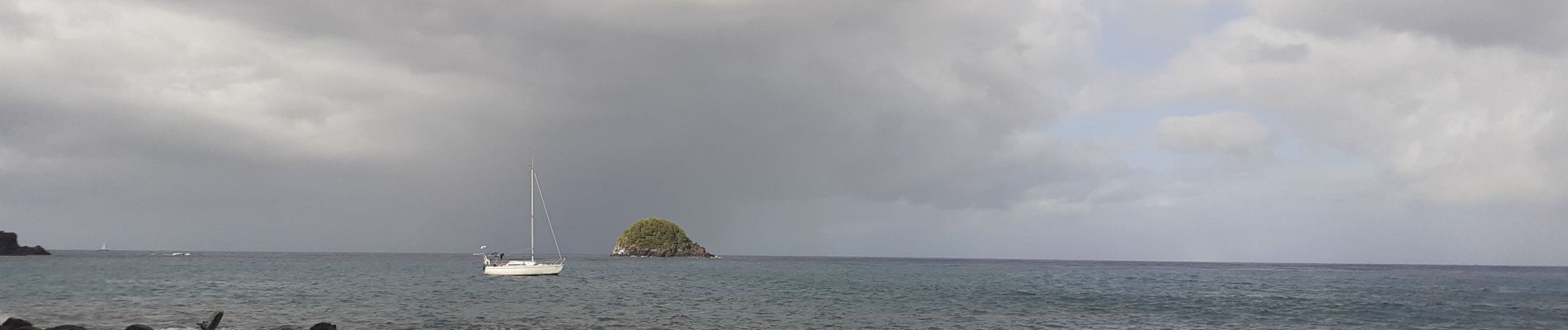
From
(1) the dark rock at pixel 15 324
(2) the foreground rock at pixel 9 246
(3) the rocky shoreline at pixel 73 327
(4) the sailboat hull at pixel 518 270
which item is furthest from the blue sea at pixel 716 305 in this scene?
(2) the foreground rock at pixel 9 246

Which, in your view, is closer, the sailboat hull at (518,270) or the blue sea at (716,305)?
the blue sea at (716,305)

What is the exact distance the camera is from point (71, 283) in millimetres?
69562

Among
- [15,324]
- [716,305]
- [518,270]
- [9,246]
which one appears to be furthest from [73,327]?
[9,246]

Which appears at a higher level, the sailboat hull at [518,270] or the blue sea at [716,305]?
the sailboat hull at [518,270]

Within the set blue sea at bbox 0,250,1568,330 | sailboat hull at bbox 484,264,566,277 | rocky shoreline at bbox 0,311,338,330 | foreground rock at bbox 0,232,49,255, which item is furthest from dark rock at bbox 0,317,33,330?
foreground rock at bbox 0,232,49,255

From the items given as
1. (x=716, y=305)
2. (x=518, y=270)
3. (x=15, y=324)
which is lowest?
(x=716, y=305)

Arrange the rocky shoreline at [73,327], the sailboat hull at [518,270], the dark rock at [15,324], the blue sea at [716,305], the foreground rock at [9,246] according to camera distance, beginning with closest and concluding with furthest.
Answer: the rocky shoreline at [73,327], the dark rock at [15,324], the blue sea at [716,305], the sailboat hull at [518,270], the foreground rock at [9,246]

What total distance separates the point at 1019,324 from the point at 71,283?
7404 centimetres

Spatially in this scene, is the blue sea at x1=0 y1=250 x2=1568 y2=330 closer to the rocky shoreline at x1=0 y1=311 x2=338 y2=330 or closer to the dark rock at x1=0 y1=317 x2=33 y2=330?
the dark rock at x1=0 y1=317 x2=33 y2=330

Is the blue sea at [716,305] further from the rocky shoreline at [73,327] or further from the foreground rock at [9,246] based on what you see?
the foreground rock at [9,246]

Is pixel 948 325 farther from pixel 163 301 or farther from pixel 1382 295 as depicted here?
pixel 1382 295

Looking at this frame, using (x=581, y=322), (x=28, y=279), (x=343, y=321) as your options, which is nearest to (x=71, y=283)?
(x=28, y=279)

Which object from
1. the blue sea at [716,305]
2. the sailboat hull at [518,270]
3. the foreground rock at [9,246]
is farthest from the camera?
the foreground rock at [9,246]

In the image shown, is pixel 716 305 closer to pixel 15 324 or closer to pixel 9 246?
pixel 15 324
